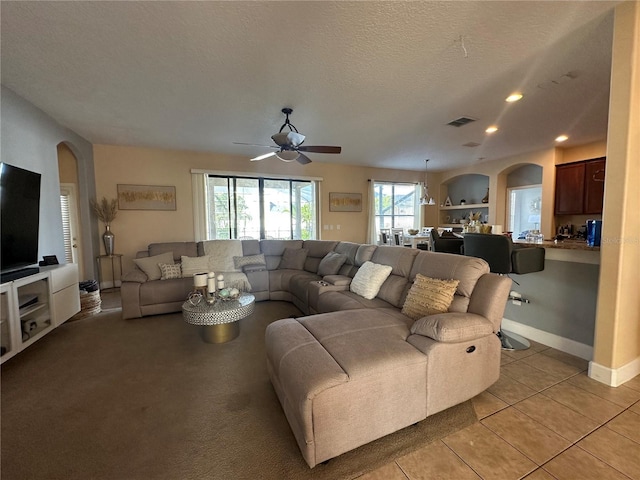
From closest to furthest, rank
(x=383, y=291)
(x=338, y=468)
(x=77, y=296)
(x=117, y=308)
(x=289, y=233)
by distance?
1. (x=338, y=468)
2. (x=383, y=291)
3. (x=77, y=296)
4. (x=117, y=308)
5. (x=289, y=233)

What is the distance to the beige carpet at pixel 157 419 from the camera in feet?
4.52

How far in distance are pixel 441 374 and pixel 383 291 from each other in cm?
114

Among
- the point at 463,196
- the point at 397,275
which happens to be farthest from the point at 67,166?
the point at 463,196

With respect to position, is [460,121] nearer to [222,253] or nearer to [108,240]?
[222,253]

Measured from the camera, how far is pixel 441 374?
1.62 metres

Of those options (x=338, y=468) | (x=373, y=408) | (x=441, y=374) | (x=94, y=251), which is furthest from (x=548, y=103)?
(x=94, y=251)

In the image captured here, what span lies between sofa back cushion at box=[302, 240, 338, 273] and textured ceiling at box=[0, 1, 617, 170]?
1874mm

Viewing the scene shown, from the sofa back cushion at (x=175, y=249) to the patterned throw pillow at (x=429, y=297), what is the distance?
355 cm

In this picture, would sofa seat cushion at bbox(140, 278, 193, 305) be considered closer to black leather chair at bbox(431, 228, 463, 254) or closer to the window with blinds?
the window with blinds

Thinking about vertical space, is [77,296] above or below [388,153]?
below

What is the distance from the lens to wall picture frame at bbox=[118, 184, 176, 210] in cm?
498

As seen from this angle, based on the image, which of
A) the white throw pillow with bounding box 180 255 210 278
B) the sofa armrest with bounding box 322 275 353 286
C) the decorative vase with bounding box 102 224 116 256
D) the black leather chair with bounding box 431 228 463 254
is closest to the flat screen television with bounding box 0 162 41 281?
the white throw pillow with bounding box 180 255 210 278

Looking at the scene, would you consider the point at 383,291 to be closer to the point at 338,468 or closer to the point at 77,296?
the point at 338,468

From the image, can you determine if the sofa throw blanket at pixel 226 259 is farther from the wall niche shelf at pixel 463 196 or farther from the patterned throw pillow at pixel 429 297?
the wall niche shelf at pixel 463 196
